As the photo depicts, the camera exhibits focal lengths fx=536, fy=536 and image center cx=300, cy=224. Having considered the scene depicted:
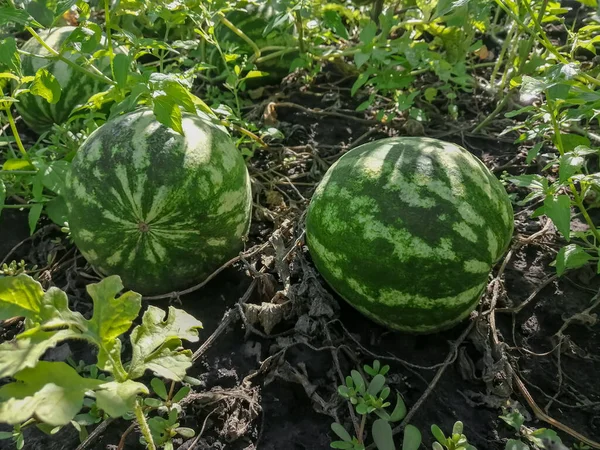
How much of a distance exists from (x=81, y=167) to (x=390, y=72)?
1769 mm

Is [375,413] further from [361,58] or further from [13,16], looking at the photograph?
[13,16]

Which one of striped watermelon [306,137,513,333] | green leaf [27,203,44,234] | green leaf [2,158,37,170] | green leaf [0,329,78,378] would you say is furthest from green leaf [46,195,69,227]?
green leaf [0,329,78,378]

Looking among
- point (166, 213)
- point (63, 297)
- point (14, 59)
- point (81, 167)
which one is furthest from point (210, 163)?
point (63, 297)

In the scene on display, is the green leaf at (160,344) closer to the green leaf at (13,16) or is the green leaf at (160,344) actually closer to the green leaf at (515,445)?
the green leaf at (515,445)

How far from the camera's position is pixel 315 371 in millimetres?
2053

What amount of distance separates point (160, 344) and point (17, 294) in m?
0.38

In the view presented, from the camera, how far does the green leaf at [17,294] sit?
1.25 meters

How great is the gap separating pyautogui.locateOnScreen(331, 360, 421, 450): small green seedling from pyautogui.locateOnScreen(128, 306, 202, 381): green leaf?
57cm

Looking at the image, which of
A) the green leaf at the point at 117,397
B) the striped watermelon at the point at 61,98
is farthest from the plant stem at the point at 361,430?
the striped watermelon at the point at 61,98

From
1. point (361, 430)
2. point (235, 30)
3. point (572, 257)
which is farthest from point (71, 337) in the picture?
point (235, 30)

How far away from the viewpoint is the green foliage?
3.66 feet

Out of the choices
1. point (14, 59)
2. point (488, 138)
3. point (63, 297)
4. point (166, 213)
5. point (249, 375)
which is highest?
point (14, 59)

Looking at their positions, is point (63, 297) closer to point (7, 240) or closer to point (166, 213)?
point (166, 213)

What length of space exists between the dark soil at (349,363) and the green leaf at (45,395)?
0.74 m
